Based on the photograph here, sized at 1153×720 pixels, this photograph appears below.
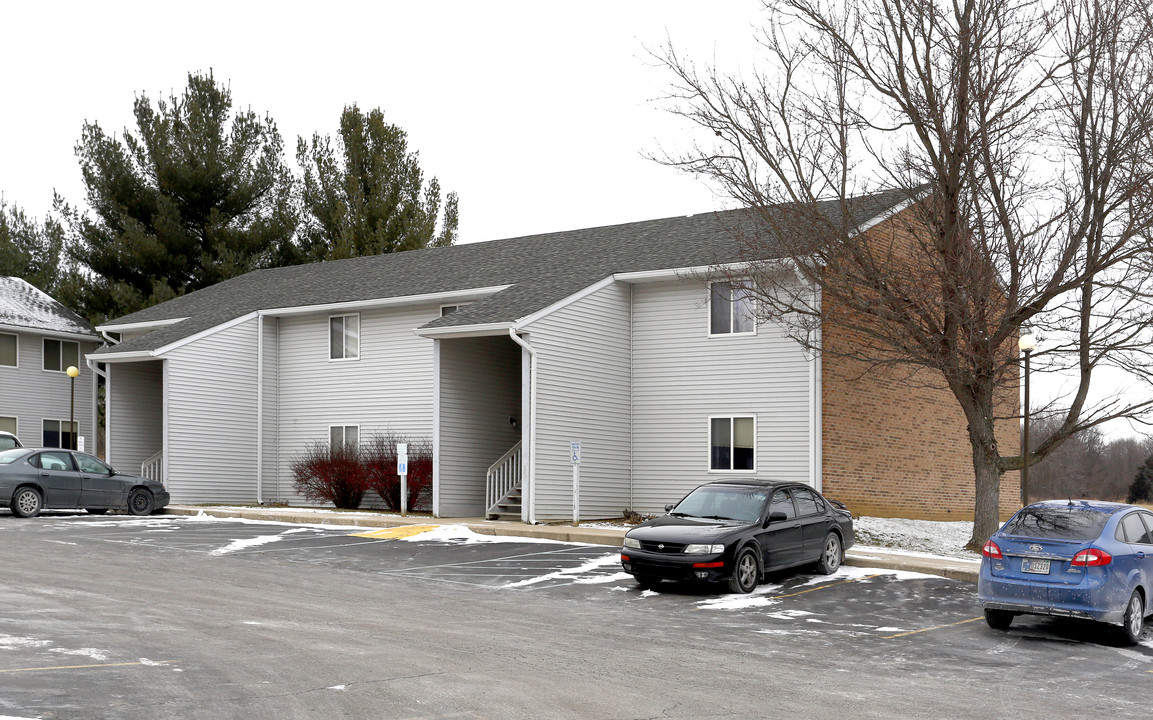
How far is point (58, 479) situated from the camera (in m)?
24.1

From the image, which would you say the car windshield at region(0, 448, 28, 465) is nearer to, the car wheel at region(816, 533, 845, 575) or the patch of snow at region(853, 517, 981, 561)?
the car wheel at region(816, 533, 845, 575)

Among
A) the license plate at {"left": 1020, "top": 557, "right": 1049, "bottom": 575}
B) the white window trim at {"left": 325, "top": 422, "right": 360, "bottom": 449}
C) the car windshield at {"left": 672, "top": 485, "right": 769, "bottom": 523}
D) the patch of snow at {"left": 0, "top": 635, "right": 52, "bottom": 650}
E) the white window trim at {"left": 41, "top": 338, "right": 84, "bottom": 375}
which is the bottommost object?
the patch of snow at {"left": 0, "top": 635, "right": 52, "bottom": 650}

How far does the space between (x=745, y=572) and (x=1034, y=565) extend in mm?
3988

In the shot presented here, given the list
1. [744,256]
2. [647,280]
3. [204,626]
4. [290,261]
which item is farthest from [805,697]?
[290,261]

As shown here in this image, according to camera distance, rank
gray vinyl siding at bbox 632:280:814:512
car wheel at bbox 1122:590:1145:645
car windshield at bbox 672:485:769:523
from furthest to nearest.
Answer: gray vinyl siding at bbox 632:280:814:512 < car windshield at bbox 672:485:769:523 < car wheel at bbox 1122:590:1145:645

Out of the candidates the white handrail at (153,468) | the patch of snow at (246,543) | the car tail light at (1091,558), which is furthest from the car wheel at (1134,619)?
the white handrail at (153,468)

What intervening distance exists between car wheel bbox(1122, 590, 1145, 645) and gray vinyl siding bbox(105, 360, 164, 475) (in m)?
25.6

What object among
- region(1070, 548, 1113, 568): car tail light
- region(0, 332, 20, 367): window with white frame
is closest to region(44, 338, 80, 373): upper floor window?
region(0, 332, 20, 367): window with white frame

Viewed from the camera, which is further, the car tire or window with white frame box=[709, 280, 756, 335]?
window with white frame box=[709, 280, 756, 335]

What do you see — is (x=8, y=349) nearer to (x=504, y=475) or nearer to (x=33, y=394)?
(x=33, y=394)

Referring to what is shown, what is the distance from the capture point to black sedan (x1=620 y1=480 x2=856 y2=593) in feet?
49.2

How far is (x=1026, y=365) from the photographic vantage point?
19797 mm

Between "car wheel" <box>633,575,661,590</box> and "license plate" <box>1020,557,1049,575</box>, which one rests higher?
"license plate" <box>1020,557,1049,575</box>

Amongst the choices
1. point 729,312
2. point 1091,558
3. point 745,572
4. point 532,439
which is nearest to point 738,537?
point 745,572
